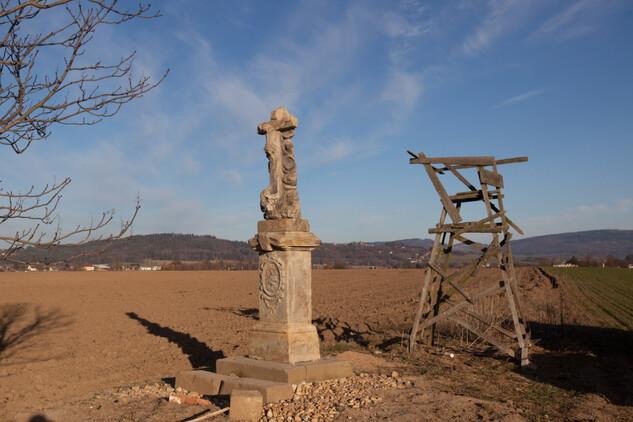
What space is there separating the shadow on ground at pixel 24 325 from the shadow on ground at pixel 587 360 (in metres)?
10.6

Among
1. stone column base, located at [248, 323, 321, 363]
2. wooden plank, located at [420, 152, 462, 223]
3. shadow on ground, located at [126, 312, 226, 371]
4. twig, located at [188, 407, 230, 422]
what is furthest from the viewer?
shadow on ground, located at [126, 312, 226, 371]

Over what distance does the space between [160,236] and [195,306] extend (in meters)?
103

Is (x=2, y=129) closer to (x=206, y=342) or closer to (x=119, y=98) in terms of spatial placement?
(x=119, y=98)

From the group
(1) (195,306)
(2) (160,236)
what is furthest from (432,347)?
(2) (160,236)

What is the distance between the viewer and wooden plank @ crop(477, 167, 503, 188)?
9273 millimetres

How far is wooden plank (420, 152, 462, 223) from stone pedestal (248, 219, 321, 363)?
3137mm

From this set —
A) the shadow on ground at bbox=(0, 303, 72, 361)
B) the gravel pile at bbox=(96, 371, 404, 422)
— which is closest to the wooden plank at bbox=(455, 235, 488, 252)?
the gravel pile at bbox=(96, 371, 404, 422)

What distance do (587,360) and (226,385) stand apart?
626cm

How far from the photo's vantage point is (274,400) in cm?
618

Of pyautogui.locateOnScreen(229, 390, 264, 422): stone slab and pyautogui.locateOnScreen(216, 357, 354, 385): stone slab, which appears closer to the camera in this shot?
pyautogui.locateOnScreen(229, 390, 264, 422): stone slab

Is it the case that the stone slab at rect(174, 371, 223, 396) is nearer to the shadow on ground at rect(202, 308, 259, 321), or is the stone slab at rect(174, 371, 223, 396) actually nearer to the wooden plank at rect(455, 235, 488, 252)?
the wooden plank at rect(455, 235, 488, 252)

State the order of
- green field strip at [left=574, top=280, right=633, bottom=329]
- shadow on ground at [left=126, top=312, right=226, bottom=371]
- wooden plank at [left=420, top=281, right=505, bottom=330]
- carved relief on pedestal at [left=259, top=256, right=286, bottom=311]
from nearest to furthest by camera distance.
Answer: carved relief on pedestal at [left=259, top=256, right=286, bottom=311], wooden plank at [left=420, top=281, right=505, bottom=330], shadow on ground at [left=126, top=312, right=226, bottom=371], green field strip at [left=574, top=280, right=633, bottom=329]

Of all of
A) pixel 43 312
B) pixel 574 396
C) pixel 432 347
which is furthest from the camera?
pixel 43 312

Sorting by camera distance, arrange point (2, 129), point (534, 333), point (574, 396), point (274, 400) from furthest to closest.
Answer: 1. point (534, 333)
2. point (574, 396)
3. point (274, 400)
4. point (2, 129)
